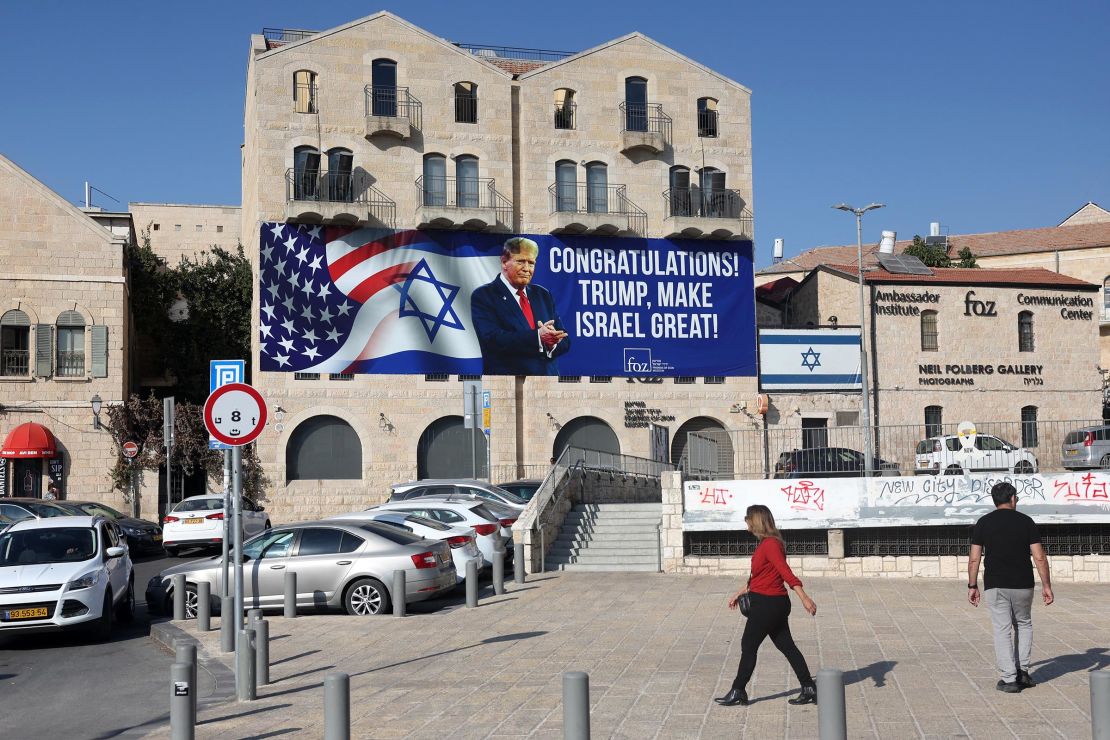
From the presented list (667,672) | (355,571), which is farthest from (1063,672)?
(355,571)

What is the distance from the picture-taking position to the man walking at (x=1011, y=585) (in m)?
10.2

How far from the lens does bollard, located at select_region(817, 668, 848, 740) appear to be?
7.31m

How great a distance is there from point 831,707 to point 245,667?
5.82m

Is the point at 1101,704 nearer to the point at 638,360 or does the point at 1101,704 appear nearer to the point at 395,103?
the point at 638,360

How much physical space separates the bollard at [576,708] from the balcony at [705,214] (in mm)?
36911

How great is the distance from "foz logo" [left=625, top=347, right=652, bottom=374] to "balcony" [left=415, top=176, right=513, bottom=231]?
6.41 meters

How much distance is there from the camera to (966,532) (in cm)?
2048

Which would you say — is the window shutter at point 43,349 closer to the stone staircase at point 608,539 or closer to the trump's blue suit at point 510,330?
the trump's blue suit at point 510,330

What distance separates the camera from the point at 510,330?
42.0 meters

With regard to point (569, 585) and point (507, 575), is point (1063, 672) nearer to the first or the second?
point (569, 585)

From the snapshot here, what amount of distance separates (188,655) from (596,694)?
141 inches

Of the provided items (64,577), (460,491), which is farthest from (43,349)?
(64,577)

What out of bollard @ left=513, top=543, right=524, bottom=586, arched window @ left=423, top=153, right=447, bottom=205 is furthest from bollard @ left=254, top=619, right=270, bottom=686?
arched window @ left=423, top=153, right=447, bottom=205

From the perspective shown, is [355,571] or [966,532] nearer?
[355,571]
